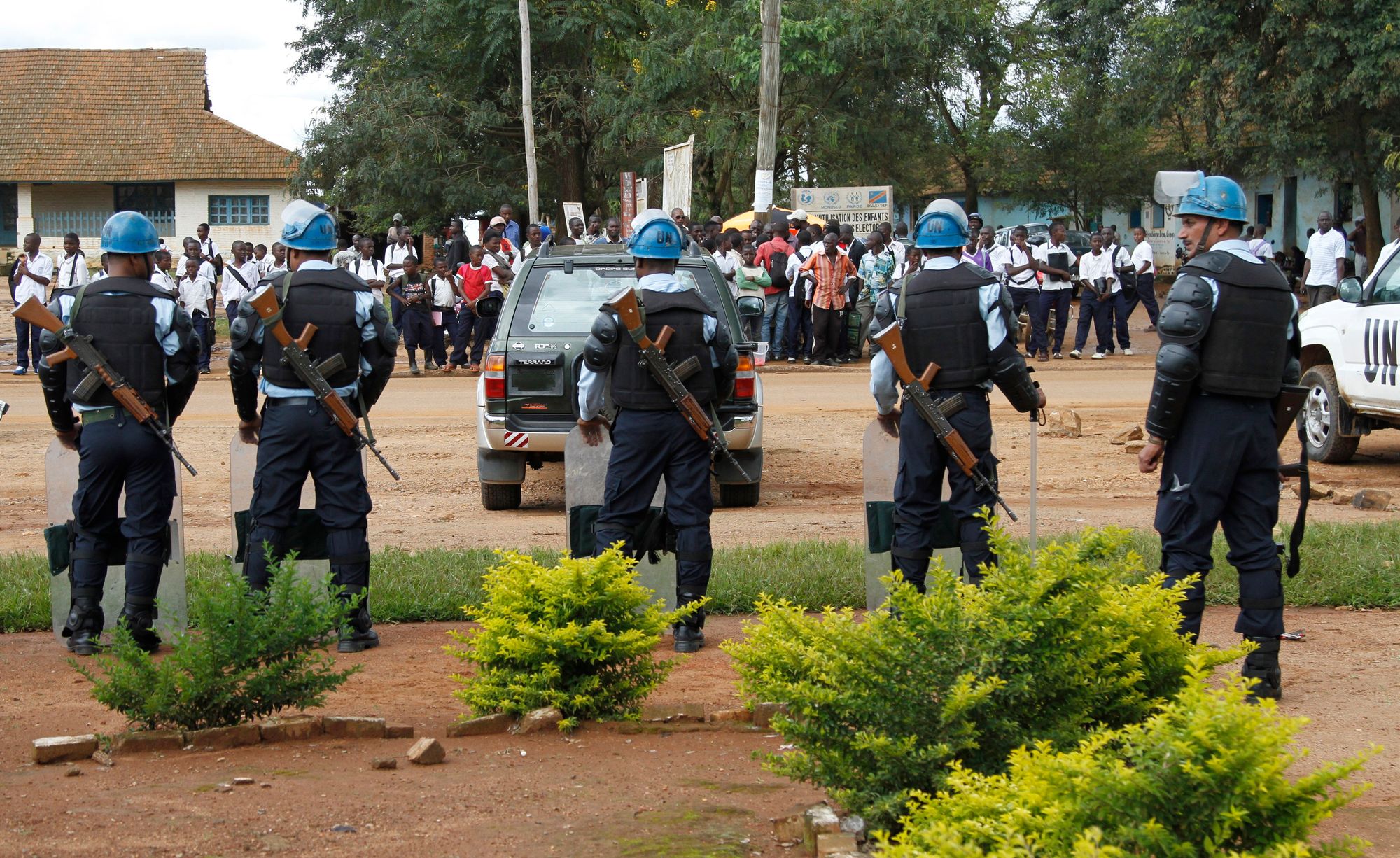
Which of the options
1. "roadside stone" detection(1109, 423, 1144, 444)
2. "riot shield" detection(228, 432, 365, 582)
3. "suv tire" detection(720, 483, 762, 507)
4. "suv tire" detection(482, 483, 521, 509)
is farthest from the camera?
"roadside stone" detection(1109, 423, 1144, 444)

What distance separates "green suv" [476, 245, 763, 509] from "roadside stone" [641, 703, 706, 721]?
4404 millimetres

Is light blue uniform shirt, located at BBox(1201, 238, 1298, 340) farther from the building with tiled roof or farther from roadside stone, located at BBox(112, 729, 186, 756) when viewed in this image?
the building with tiled roof

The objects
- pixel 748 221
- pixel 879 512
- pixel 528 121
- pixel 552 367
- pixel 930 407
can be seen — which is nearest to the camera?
pixel 930 407

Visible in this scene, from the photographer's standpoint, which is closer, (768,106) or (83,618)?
(83,618)

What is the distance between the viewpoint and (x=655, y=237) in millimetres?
6656

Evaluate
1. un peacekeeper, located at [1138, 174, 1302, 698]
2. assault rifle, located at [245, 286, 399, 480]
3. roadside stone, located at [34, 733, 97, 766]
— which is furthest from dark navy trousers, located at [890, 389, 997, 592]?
roadside stone, located at [34, 733, 97, 766]

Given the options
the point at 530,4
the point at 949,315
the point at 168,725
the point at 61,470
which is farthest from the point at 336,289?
the point at 530,4

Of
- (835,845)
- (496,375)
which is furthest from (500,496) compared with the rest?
(835,845)

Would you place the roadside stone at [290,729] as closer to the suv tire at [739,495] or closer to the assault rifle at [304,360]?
the assault rifle at [304,360]

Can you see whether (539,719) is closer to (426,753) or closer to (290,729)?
(426,753)

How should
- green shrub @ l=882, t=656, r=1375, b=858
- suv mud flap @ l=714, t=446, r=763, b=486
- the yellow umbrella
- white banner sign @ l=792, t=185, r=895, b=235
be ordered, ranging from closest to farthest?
green shrub @ l=882, t=656, r=1375, b=858 → suv mud flap @ l=714, t=446, r=763, b=486 → white banner sign @ l=792, t=185, r=895, b=235 → the yellow umbrella

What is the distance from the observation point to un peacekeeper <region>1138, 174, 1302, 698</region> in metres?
5.52

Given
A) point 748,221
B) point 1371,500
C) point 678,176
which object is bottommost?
point 1371,500

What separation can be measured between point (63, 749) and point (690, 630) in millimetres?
2819
